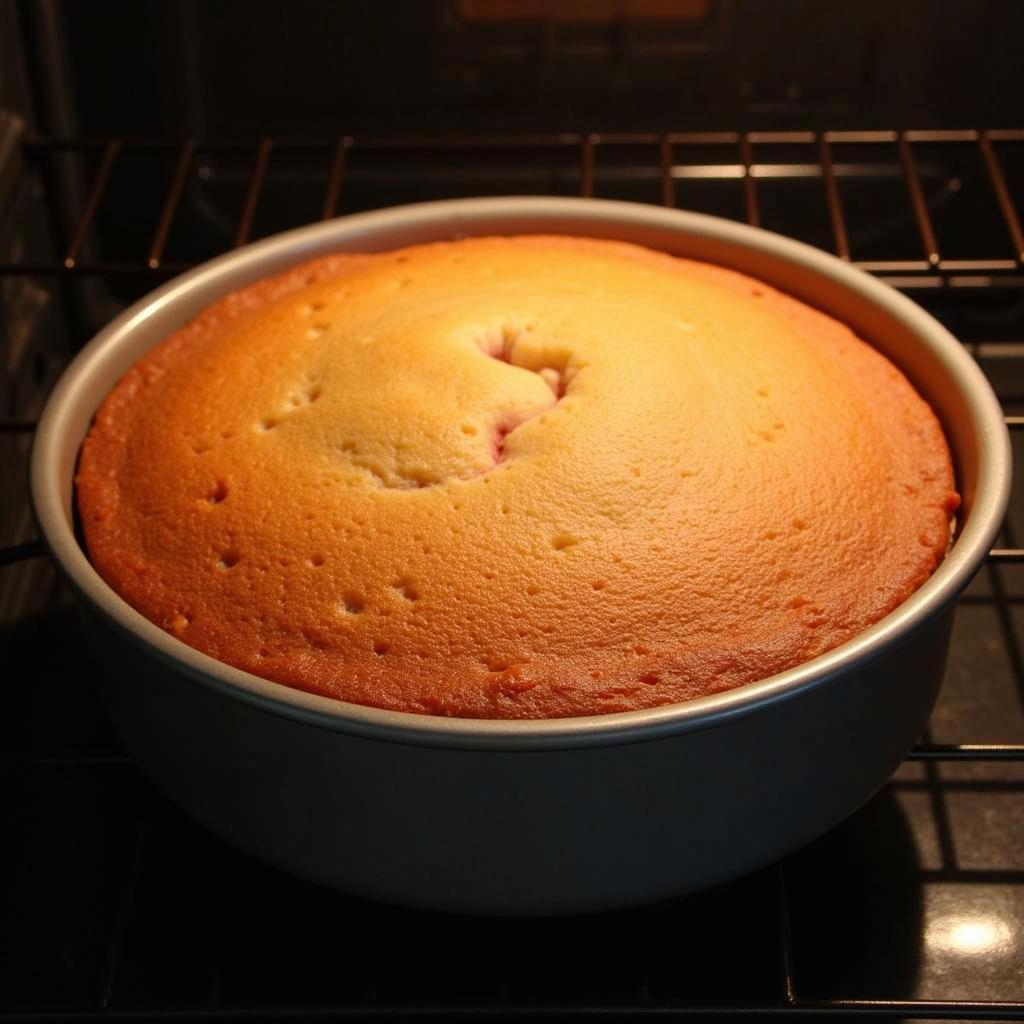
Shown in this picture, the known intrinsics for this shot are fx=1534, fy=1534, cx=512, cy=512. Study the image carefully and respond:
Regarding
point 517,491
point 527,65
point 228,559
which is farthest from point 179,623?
point 527,65

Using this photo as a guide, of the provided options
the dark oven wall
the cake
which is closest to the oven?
the dark oven wall

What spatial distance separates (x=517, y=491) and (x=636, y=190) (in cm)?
58

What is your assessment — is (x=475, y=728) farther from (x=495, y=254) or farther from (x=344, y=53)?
(x=344, y=53)

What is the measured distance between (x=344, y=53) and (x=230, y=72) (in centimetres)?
10

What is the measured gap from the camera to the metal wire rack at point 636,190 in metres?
0.83

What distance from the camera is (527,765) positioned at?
705 mm

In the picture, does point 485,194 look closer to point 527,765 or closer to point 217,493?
point 217,493

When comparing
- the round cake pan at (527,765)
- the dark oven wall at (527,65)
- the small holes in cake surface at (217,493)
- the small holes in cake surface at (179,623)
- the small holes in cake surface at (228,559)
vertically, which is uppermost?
the dark oven wall at (527,65)

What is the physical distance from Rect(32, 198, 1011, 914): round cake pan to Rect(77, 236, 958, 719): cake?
4cm

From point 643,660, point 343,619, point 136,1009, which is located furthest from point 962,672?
point 136,1009

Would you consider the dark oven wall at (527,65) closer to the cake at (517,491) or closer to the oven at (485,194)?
the oven at (485,194)

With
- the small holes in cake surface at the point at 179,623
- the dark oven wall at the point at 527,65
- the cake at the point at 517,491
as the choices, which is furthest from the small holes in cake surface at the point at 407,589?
the dark oven wall at the point at 527,65

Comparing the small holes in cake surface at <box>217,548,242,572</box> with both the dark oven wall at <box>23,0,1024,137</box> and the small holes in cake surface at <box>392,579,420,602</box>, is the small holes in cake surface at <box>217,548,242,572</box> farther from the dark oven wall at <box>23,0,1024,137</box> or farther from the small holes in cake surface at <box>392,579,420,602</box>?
the dark oven wall at <box>23,0,1024,137</box>

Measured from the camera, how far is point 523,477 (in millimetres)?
862
